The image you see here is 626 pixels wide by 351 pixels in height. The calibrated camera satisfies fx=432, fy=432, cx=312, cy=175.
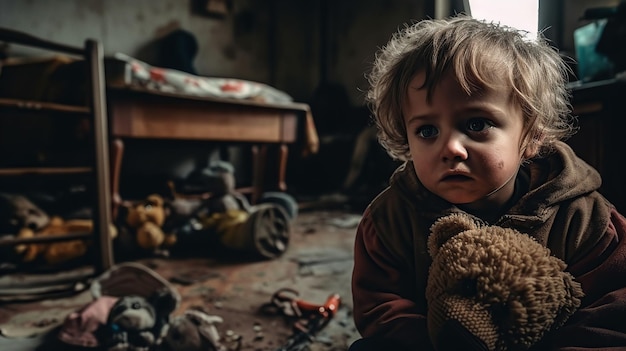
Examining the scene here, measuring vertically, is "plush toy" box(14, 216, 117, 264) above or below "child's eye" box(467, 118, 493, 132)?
below

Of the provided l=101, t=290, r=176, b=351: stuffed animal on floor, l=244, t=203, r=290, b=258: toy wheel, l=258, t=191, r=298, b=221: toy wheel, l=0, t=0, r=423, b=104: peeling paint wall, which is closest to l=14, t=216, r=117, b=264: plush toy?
l=244, t=203, r=290, b=258: toy wheel

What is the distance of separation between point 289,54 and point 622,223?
14.7 feet

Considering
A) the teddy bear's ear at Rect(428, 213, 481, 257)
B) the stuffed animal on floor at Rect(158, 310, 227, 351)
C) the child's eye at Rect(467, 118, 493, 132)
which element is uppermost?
the child's eye at Rect(467, 118, 493, 132)

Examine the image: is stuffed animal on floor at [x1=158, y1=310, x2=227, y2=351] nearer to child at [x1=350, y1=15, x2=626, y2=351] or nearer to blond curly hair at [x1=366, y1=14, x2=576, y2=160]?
child at [x1=350, y1=15, x2=626, y2=351]

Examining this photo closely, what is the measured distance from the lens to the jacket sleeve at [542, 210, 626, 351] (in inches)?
19.6

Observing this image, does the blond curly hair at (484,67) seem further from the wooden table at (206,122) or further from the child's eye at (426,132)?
the wooden table at (206,122)

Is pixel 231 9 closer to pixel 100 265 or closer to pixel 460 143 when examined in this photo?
pixel 100 265

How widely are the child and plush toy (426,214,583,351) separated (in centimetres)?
7

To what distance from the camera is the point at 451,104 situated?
563mm

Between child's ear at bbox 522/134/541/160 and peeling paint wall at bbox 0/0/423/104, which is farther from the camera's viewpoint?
peeling paint wall at bbox 0/0/423/104

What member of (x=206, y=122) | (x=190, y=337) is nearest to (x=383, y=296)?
(x=190, y=337)

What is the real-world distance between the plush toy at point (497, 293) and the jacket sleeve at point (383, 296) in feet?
0.29

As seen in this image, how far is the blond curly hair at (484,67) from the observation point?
0.57 metres

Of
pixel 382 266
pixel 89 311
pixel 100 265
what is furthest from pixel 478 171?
pixel 100 265
